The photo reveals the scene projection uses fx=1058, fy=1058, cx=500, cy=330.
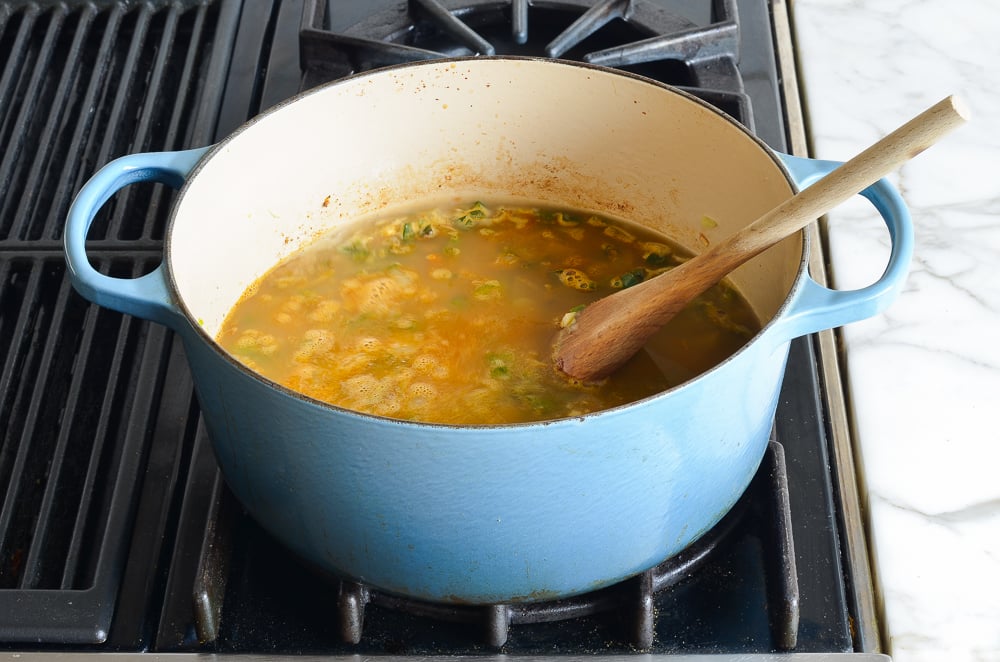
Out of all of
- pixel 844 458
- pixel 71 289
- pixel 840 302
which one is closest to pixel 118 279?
pixel 71 289

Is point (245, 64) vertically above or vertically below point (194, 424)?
above

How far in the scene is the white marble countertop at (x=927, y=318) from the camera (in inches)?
32.6

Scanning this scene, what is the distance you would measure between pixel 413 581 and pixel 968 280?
0.67m

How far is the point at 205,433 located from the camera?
92 centimetres

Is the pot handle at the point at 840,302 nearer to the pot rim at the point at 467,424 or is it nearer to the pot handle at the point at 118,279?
the pot rim at the point at 467,424

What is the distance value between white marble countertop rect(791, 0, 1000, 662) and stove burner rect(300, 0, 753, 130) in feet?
0.54

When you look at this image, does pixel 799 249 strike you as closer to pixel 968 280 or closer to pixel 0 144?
pixel 968 280


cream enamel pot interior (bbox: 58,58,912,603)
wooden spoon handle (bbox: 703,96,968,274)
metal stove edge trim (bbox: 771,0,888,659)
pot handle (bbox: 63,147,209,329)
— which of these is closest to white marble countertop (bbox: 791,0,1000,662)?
metal stove edge trim (bbox: 771,0,888,659)

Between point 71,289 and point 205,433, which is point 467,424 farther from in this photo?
point 71,289

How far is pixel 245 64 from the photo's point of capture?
1261 millimetres

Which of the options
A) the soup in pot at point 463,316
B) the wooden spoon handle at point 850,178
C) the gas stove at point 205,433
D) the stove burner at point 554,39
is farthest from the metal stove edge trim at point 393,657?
the stove burner at point 554,39

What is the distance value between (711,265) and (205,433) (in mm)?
455

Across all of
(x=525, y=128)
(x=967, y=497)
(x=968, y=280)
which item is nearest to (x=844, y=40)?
(x=968, y=280)

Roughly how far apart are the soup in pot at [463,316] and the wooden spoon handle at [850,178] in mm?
197
